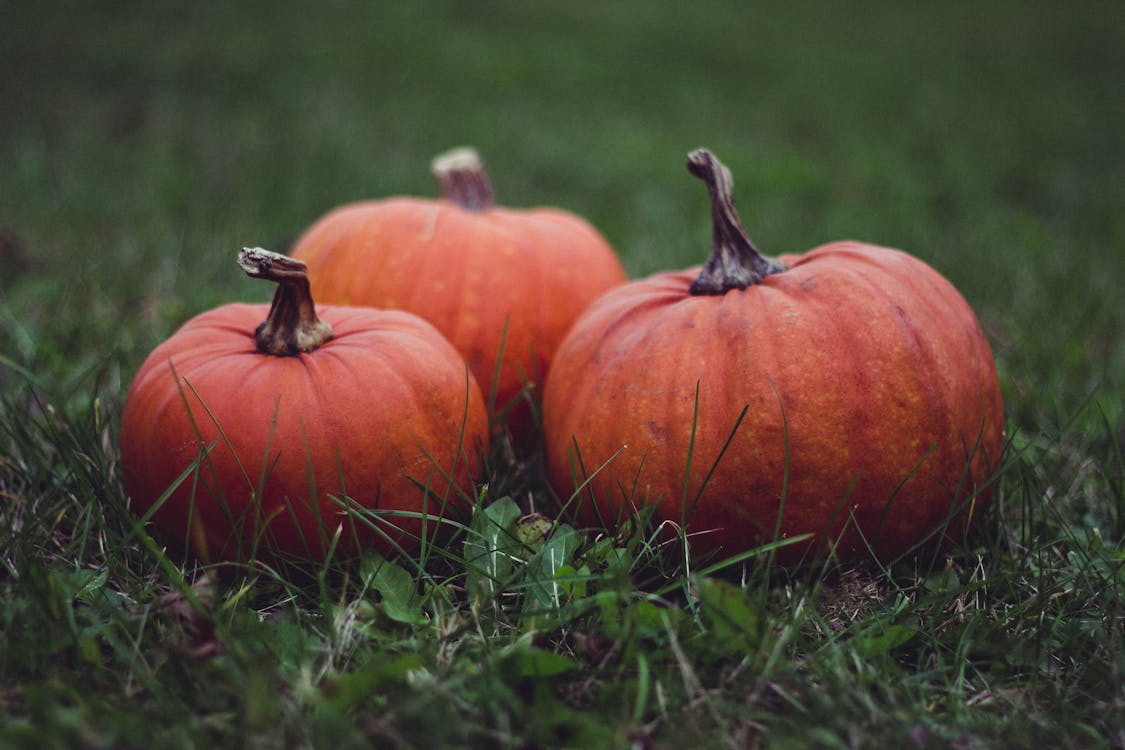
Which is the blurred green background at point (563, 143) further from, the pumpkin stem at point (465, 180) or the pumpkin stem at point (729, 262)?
the pumpkin stem at point (465, 180)

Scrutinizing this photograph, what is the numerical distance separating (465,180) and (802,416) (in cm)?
169

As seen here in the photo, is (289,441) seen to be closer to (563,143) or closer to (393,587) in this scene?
(393,587)

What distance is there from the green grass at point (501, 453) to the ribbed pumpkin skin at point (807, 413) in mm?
143

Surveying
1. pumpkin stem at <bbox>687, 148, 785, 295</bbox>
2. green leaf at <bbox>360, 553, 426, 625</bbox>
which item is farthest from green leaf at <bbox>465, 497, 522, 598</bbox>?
pumpkin stem at <bbox>687, 148, 785, 295</bbox>

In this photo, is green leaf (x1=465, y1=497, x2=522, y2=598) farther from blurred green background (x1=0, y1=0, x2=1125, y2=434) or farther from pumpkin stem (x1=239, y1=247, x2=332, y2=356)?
blurred green background (x1=0, y1=0, x2=1125, y2=434)

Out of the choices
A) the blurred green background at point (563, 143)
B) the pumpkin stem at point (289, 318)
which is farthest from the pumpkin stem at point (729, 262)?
the pumpkin stem at point (289, 318)

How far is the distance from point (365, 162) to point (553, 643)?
498 centimetres

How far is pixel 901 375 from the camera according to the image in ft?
6.03

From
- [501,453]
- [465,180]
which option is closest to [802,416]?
[501,453]

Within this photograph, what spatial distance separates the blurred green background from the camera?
140 inches

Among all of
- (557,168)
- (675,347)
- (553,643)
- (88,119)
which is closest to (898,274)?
(675,347)

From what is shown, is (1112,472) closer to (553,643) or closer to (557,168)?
(553,643)

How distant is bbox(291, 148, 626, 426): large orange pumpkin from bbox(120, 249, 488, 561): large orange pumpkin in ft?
1.53

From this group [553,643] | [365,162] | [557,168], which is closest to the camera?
[553,643]
